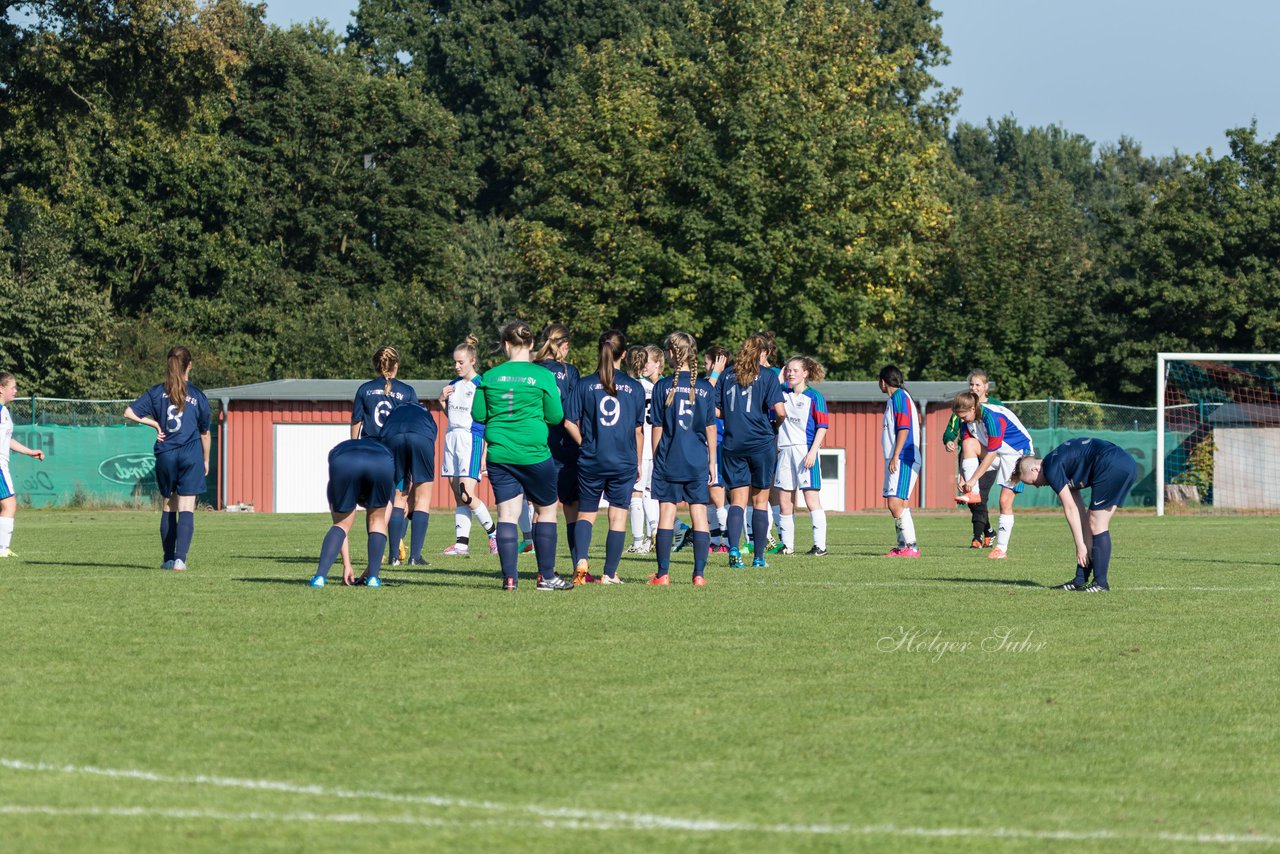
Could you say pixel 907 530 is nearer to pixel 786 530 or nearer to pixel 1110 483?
pixel 786 530

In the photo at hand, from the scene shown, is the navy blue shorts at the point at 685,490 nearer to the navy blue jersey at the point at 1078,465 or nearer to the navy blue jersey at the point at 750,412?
the navy blue jersey at the point at 750,412

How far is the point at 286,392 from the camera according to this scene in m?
39.3

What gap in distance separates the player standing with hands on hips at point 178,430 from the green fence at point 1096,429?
25.7 m

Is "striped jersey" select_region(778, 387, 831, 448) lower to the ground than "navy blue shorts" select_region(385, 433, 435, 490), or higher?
higher

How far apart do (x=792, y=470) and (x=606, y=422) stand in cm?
524

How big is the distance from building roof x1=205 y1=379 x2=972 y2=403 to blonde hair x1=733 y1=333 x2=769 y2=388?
22.8m

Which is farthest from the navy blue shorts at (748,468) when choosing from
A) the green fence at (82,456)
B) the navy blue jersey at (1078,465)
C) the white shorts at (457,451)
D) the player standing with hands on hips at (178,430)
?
the green fence at (82,456)

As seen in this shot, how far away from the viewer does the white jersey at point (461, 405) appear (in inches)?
661

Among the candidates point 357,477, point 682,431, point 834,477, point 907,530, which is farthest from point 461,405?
point 834,477

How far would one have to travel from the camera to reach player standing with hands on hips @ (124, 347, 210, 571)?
14.6m

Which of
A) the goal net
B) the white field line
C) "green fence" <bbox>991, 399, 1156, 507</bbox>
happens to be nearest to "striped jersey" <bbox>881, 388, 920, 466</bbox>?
the white field line

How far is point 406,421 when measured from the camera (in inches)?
563

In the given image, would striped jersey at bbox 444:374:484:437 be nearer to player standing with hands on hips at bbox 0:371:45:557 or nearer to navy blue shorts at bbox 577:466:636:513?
navy blue shorts at bbox 577:466:636:513

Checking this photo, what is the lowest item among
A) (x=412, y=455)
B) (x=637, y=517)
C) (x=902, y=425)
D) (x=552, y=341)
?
(x=637, y=517)
